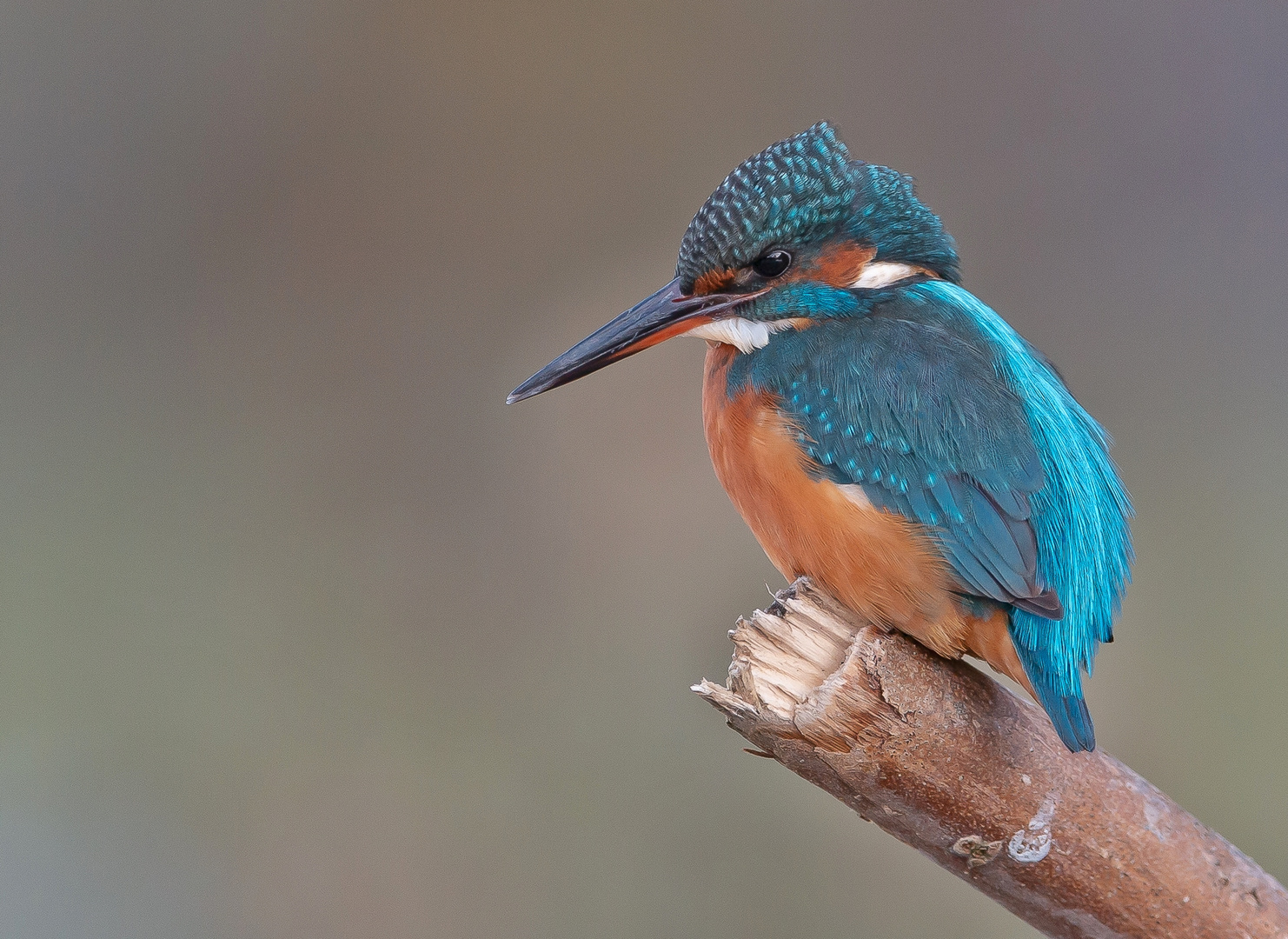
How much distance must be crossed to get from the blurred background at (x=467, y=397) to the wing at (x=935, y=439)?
4.84 ft

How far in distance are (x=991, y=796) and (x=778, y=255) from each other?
744 mm

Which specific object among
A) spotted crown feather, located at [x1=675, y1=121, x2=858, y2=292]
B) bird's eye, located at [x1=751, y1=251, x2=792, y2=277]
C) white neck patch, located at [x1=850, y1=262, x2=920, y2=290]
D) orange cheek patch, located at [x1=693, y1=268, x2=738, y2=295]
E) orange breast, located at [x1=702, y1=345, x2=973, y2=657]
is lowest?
orange breast, located at [x1=702, y1=345, x2=973, y2=657]

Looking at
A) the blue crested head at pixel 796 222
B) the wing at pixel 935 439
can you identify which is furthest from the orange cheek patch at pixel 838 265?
the wing at pixel 935 439

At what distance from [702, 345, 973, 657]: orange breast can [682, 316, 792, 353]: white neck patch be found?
0.03 metres

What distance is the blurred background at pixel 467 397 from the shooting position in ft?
9.23

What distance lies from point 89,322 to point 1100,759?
3143 millimetres

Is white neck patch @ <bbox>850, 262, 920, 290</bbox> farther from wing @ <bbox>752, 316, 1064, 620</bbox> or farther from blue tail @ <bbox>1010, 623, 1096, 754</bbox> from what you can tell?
blue tail @ <bbox>1010, 623, 1096, 754</bbox>

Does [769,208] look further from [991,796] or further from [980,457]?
[991,796]

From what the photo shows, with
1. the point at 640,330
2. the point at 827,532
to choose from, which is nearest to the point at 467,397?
the point at 640,330

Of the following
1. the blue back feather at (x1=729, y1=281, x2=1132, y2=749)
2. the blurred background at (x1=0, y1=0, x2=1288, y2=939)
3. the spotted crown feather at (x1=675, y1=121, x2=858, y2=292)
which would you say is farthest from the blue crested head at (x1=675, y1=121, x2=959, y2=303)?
the blurred background at (x1=0, y1=0, x2=1288, y2=939)

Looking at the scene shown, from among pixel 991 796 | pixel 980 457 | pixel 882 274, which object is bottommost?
pixel 991 796

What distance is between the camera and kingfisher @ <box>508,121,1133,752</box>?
4.31 ft

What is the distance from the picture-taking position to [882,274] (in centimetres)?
158

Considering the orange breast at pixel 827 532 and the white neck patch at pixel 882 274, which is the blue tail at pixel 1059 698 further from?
the white neck patch at pixel 882 274
